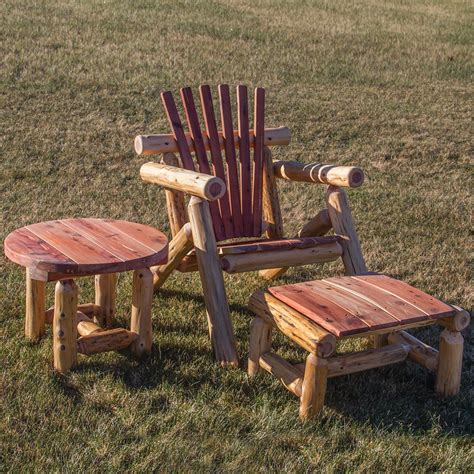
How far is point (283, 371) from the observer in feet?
12.8

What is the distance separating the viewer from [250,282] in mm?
A: 5480

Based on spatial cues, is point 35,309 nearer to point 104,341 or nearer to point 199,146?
point 104,341

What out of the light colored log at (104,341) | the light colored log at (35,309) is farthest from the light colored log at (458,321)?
the light colored log at (35,309)

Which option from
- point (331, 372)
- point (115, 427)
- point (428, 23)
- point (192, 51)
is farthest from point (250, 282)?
point (428, 23)

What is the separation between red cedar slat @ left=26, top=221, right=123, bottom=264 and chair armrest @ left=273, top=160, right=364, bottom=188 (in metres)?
1.42

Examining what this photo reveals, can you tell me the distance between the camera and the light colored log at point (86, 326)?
430 cm

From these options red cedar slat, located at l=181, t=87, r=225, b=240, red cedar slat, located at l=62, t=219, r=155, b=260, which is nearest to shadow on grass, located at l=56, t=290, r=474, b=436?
red cedar slat, located at l=62, t=219, r=155, b=260

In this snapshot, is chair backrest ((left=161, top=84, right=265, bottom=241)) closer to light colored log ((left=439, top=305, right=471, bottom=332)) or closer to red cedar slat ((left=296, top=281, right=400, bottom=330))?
red cedar slat ((left=296, top=281, right=400, bottom=330))

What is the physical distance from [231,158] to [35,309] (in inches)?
59.5

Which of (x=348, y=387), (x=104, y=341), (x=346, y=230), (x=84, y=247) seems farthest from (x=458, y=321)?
(x=84, y=247)

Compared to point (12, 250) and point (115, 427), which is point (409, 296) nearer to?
point (115, 427)

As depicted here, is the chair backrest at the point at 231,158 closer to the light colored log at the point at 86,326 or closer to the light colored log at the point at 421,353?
the light colored log at the point at 86,326

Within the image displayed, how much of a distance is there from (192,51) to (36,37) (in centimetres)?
204

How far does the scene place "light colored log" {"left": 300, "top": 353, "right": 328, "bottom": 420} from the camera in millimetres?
3621
